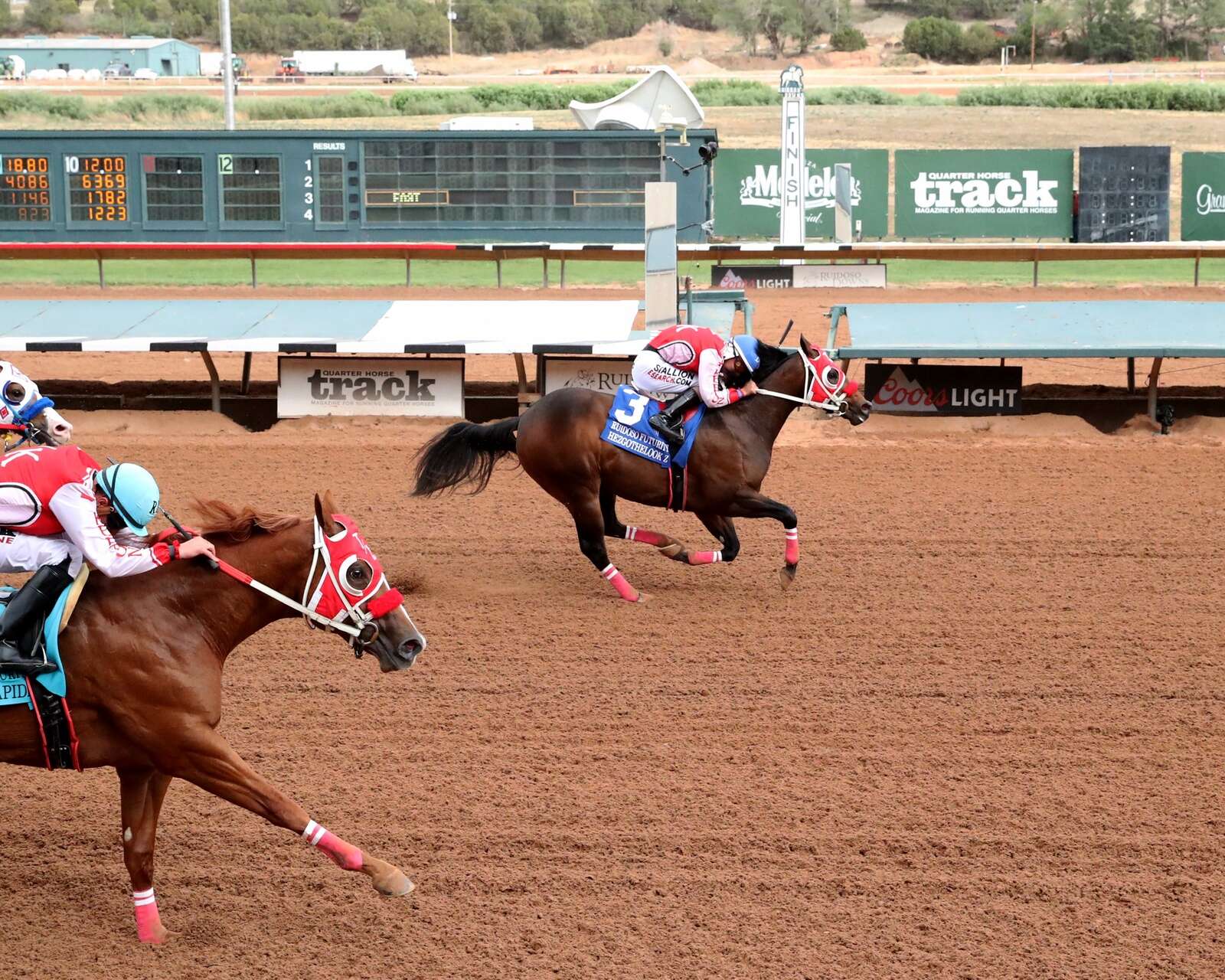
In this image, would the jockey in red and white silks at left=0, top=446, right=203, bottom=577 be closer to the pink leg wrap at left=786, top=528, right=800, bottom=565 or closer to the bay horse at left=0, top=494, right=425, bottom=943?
the bay horse at left=0, top=494, right=425, bottom=943

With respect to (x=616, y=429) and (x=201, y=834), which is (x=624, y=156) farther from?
(x=201, y=834)

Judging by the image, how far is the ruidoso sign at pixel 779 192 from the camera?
92.4 ft

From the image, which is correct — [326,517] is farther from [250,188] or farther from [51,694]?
[250,188]

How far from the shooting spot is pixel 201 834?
605 centimetres

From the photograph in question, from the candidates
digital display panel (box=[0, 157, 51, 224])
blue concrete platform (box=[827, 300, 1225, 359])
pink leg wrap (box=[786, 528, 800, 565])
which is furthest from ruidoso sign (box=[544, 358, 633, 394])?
digital display panel (box=[0, 157, 51, 224])

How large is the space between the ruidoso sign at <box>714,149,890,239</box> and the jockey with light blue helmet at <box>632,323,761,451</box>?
19230 mm

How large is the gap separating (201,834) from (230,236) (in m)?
20.1

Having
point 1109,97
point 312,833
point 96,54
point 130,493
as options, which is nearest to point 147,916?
point 312,833

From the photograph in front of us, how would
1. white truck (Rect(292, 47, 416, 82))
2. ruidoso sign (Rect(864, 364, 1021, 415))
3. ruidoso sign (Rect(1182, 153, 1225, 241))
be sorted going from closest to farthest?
ruidoso sign (Rect(864, 364, 1021, 415)), ruidoso sign (Rect(1182, 153, 1225, 241)), white truck (Rect(292, 47, 416, 82))

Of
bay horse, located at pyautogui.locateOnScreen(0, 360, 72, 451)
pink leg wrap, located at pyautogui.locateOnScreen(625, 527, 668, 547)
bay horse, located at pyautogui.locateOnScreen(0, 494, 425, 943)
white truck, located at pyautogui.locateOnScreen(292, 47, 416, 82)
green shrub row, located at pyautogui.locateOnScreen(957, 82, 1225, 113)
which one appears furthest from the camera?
white truck, located at pyautogui.locateOnScreen(292, 47, 416, 82)

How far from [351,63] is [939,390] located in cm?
7087

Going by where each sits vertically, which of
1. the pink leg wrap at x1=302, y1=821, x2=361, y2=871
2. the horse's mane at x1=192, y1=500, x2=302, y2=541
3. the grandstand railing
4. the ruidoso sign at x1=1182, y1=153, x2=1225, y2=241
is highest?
the ruidoso sign at x1=1182, y1=153, x2=1225, y2=241

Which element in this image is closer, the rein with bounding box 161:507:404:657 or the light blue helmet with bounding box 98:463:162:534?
the light blue helmet with bounding box 98:463:162:534

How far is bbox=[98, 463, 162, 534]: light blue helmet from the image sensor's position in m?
5.04
